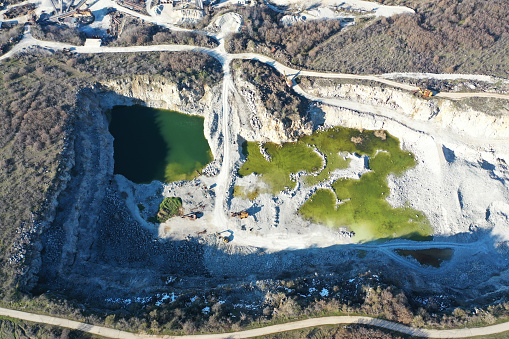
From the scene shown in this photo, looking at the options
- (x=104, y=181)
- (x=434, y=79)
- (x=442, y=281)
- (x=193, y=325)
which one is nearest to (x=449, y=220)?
(x=442, y=281)

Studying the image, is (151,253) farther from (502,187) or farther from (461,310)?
(502,187)

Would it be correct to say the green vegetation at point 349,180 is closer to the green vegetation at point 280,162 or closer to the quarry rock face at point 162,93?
the green vegetation at point 280,162

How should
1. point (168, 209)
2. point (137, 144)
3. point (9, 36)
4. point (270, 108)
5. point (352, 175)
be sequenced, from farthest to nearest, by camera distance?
point (9, 36) < point (137, 144) < point (270, 108) < point (352, 175) < point (168, 209)

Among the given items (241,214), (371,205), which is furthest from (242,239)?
(371,205)

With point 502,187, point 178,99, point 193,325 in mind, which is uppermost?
point 178,99

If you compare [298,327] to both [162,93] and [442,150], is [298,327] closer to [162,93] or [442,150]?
[442,150]

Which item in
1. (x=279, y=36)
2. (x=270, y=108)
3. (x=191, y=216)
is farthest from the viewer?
(x=279, y=36)

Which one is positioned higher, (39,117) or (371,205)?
(39,117)

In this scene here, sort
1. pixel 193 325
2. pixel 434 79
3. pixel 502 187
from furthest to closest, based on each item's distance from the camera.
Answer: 1. pixel 434 79
2. pixel 502 187
3. pixel 193 325
